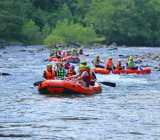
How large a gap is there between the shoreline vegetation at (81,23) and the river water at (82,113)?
49334 millimetres

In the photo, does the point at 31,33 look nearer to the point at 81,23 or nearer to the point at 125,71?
the point at 81,23

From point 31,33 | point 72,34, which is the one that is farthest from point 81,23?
point 31,33

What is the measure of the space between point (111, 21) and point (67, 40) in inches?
416

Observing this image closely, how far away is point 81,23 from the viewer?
319 feet

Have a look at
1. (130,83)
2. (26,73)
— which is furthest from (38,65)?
(130,83)

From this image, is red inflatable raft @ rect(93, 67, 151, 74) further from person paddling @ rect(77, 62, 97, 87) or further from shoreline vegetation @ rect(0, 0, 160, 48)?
shoreline vegetation @ rect(0, 0, 160, 48)

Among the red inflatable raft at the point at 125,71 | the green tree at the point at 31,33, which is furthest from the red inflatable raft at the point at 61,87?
the green tree at the point at 31,33

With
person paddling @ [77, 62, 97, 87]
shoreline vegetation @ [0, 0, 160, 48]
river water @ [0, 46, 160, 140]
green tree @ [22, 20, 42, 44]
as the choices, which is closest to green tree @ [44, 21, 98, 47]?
shoreline vegetation @ [0, 0, 160, 48]

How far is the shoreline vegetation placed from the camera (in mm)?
84369

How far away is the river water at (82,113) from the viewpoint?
66.6ft

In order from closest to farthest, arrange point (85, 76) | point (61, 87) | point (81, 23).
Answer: point (61, 87) < point (85, 76) < point (81, 23)

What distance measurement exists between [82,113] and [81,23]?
73.5 metres

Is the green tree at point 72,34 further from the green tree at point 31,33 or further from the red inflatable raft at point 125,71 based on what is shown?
the red inflatable raft at point 125,71

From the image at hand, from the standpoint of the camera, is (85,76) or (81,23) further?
(81,23)
